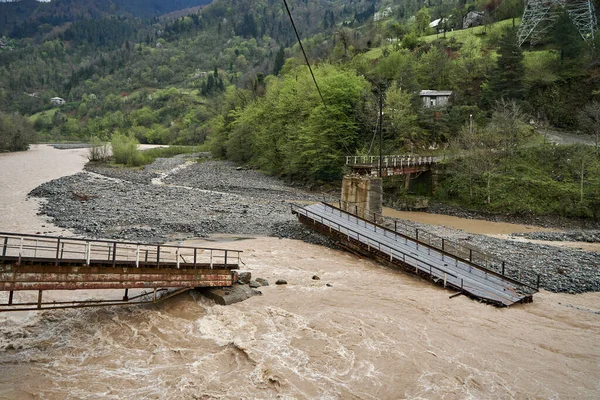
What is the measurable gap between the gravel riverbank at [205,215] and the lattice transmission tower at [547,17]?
54306 mm

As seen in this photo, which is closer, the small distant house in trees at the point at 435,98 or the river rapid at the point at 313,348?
the river rapid at the point at 313,348

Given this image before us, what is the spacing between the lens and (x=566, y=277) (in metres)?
21.6

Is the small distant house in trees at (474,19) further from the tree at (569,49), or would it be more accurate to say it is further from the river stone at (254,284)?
the river stone at (254,284)

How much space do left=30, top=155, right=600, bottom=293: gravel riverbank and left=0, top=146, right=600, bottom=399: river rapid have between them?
5.16 m

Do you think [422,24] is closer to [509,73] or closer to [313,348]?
[509,73]

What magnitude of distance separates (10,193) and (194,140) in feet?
320

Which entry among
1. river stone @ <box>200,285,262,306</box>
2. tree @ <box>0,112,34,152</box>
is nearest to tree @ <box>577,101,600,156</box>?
river stone @ <box>200,285,262,306</box>

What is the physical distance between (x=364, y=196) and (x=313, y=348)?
2175cm

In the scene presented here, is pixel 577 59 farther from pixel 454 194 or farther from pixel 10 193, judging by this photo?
pixel 10 193

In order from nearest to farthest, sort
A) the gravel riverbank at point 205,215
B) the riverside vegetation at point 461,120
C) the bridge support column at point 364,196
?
the gravel riverbank at point 205,215 → the bridge support column at point 364,196 → the riverside vegetation at point 461,120

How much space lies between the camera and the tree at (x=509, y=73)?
→ 187ft

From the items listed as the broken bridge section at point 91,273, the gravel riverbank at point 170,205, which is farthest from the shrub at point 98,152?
the broken bridge section at point 91,273

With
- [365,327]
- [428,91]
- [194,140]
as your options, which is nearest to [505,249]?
[365,327]

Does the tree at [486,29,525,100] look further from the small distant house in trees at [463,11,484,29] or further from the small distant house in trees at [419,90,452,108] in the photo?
the small distant house in trees at [463,11,484,29]
